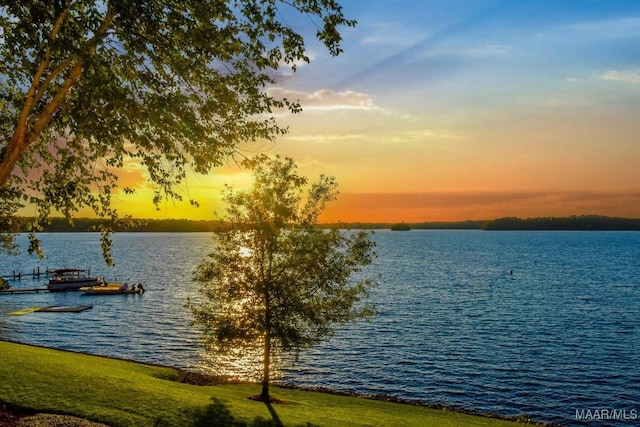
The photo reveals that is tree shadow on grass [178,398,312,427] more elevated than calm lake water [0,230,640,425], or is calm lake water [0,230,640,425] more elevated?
tree shadow on grass [178,398,312,427]

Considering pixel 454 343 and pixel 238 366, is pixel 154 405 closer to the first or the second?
pixel 238 366

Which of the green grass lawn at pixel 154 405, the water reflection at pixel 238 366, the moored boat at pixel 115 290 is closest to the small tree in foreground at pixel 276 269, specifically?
the green grass lawn at pixel 154 405

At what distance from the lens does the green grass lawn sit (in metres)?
21.2

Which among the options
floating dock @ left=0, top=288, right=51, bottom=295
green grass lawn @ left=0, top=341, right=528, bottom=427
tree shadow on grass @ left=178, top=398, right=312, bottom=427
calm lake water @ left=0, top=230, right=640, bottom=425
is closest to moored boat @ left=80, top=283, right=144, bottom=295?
calm lake water @ left=0, top=230, right=640, bottom=425

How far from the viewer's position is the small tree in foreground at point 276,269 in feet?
95.1

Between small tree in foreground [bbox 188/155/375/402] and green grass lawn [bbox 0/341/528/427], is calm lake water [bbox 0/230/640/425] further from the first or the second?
small tree in foreground [bbox 188/155/375/402]

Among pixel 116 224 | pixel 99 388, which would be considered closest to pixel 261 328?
pixel 99 388

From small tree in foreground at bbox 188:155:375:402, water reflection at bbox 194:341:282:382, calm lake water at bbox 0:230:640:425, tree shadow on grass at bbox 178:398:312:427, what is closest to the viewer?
tree shadow on grass at bbox 178:398:312:427

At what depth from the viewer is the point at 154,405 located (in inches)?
880

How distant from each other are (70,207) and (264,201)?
14417 millimetres

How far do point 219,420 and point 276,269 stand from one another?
33.0ft

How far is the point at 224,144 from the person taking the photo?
14.5 metres

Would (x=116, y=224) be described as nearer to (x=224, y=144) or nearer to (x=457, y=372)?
(x=224, y=144)

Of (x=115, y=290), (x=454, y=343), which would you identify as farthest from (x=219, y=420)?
(x=115, y=290)
